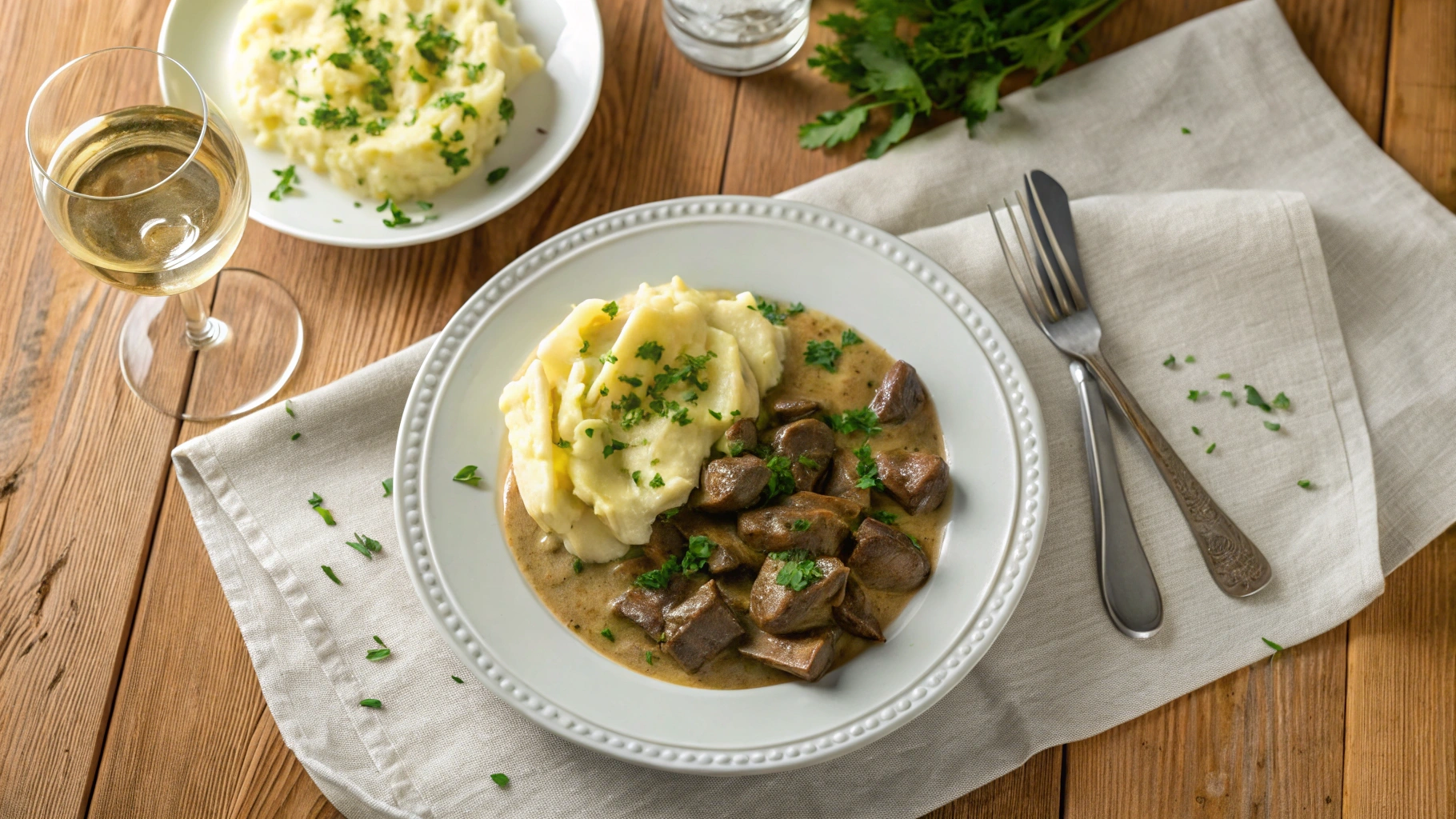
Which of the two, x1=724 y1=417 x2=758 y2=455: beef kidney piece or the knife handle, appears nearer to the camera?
x1=724 y1=417 x2=758 y2=455: beef kidney piece

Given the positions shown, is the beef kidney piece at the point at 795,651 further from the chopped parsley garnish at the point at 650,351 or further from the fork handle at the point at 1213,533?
the fork handle at the point at 1213,533

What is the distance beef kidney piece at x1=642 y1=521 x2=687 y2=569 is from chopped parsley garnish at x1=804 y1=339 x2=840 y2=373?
931 mm

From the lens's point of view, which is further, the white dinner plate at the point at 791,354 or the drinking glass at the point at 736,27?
the drinking glass at the point at 736,27

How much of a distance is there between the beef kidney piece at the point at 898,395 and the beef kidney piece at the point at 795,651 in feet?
2.96

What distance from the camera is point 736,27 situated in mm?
5266

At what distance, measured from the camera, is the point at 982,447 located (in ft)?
13.8

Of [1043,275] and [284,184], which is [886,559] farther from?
[284,184]

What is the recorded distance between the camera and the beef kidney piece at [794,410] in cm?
421

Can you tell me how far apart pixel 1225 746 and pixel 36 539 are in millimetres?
5117

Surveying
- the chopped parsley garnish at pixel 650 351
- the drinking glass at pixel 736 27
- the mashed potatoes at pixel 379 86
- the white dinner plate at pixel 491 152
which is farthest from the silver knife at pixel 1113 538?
the mashed potatoes at pixel 379 86

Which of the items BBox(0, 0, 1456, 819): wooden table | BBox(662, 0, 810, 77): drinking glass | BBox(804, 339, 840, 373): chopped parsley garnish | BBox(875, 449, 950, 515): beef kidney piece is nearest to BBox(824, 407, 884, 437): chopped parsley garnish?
BBox(875, 449, 950, 515): beef kidney piece

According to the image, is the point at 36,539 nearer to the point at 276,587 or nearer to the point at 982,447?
the point at 276,587

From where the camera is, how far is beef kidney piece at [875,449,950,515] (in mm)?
4004

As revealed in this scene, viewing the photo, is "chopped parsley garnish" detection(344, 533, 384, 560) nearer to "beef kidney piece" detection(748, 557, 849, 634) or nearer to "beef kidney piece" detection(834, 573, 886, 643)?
"beef kidney piece" detection(748, 557, 849, 634)
